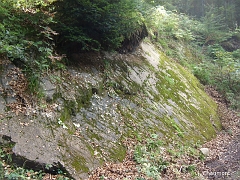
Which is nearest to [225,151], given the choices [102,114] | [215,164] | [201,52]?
[215,164]

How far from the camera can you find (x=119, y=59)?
331 inches

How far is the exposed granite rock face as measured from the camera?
4410 millimetres

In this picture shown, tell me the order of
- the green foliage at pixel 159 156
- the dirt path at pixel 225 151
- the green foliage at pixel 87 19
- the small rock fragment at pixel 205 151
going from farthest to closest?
1. the small rock fragment at pixel 205 151
2. the dirt path at pixel 225 151
3. the green foliage at pixel 87 19
4. the green foliage at pixel 159 156

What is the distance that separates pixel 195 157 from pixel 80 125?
3864 mm

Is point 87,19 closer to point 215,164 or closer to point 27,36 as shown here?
point 27,36

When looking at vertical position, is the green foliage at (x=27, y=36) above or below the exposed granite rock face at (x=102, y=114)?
above

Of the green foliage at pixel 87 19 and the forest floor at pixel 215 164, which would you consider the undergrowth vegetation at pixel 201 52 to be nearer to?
the forest floor at pixel 215 164

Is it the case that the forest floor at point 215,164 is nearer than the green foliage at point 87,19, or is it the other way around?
the forest floor at point 215,164

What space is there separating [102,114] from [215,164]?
3.81 m

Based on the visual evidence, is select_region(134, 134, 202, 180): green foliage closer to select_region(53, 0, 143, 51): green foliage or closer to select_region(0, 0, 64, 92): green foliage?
select_region(0, 0, 64, 92): green foliage

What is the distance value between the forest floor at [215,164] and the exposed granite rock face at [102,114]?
0.26 meters

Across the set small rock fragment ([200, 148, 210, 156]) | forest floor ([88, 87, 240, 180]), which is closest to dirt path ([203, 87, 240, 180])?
forest floor ([88, 87, 240, 180])

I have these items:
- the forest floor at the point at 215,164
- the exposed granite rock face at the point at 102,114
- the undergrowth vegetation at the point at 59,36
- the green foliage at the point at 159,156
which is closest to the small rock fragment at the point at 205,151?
the forest floor at the point at 215,164

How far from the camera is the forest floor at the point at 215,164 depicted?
4.88 metres
